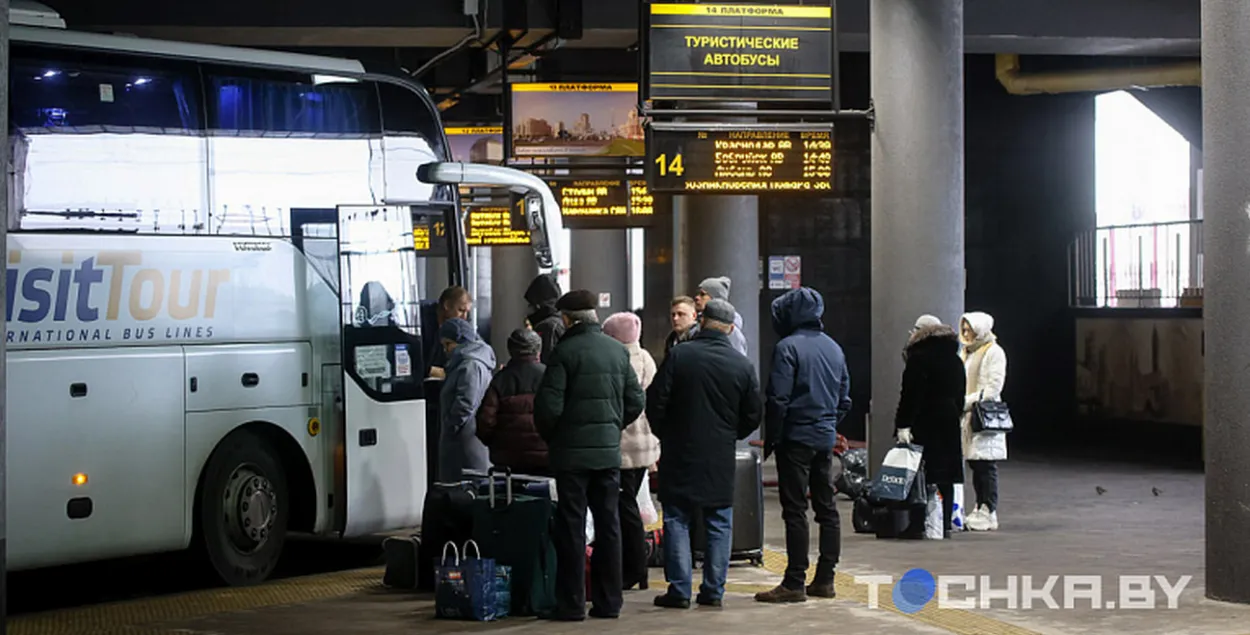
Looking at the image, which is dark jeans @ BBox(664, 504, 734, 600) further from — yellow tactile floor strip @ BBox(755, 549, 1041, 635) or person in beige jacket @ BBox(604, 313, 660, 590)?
yellow tactile floor strip @ BBox(755, 549, 1041, 635)

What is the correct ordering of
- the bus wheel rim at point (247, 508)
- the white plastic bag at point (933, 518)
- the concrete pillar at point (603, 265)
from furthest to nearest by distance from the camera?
the concrete pillar at point (603, 265) → the white plastic bag at point (933, 518) → the bus wheel rim at point (247, 508)

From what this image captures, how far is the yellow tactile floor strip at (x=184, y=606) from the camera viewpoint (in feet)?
33.9

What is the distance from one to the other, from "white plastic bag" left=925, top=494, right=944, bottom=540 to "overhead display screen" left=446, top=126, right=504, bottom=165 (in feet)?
50.0

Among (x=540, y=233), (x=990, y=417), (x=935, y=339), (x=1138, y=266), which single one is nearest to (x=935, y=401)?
(x=935, y=339)

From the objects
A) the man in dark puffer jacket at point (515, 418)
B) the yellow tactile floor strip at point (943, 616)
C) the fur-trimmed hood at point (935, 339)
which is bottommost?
the yellow tactile floor strip at point (943, 616)

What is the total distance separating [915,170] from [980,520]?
9.32 ft

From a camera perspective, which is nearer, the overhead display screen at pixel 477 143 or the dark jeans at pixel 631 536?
the dark jeans at pixel 631 536

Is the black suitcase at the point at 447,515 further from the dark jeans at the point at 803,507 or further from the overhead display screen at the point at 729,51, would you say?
the overhead display screen at the point at 729,51

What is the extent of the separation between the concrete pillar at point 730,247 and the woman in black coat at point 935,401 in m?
8.71

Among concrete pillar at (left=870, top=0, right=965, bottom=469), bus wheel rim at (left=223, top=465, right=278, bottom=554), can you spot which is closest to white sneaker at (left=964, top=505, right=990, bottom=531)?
concrete pillar at (left=870, top=0, right=965, bottom=469)

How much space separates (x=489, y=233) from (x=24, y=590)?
54.3 ft

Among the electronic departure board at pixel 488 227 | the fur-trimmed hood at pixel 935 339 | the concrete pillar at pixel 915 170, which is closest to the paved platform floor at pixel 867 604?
the fur-trimmed hood at pixel 935 339

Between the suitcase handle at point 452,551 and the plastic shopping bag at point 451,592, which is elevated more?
the suitcase handle at point 452,551

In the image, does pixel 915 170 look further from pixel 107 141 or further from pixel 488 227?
pixel 488 227
